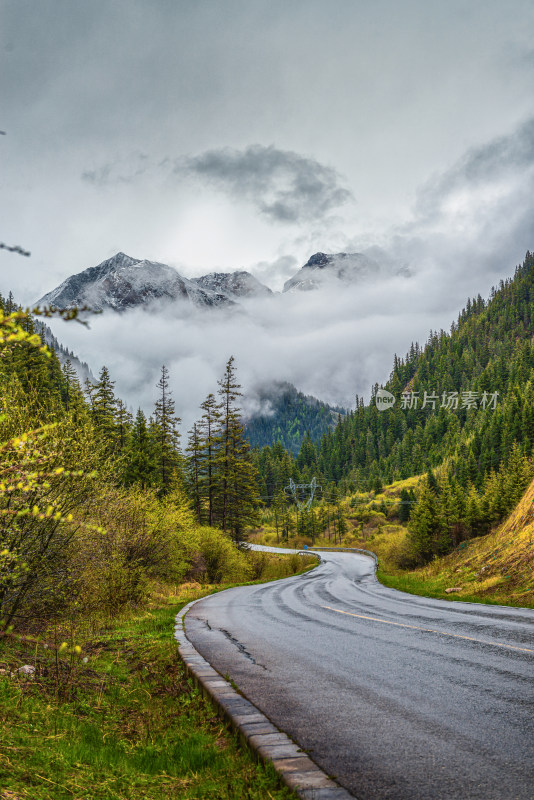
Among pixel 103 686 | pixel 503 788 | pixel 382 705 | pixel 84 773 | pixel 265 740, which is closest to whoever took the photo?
pixel 503 788

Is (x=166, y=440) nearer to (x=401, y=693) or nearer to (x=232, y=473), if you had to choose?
(x=232, y=473)

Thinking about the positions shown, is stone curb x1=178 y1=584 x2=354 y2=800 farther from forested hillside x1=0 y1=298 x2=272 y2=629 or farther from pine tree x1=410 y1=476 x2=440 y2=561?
pine tree x1=410 y1=476 x2=440 y2=561

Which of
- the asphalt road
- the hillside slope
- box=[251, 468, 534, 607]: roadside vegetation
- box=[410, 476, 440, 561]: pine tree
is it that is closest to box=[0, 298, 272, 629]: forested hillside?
the asphalt road

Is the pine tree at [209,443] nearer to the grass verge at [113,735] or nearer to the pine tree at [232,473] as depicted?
the pine tree at [232,473]

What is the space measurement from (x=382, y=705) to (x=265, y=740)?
6.52 ft

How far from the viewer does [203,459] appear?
50594mm

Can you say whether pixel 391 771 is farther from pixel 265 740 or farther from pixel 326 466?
pixel 326 466

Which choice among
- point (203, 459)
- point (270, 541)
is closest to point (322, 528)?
point (270, 541)

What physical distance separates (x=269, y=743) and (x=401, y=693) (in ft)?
8.50

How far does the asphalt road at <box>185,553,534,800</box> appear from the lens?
399 cm

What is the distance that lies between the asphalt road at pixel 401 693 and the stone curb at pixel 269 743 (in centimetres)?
21

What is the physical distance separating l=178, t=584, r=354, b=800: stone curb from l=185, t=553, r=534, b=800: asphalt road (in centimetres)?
21

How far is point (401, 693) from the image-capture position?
629 cm

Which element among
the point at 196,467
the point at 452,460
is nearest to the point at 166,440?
the point at 196,467
